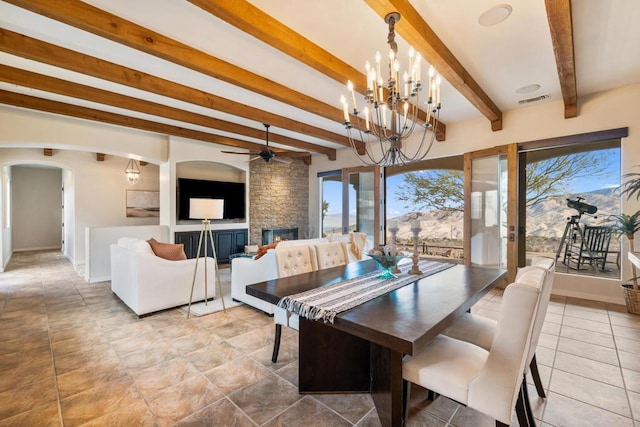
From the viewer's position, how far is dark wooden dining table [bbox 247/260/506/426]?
1337 mm

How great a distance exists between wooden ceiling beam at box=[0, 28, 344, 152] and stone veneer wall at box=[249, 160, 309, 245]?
2663 millimetres

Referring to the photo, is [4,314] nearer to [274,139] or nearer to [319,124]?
[274,139]

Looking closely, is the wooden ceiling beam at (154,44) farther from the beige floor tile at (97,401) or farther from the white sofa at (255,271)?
the beige floor tile at (97,401)

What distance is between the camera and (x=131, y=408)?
185cm

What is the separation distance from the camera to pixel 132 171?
769 cm

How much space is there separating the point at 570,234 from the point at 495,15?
4.56 m

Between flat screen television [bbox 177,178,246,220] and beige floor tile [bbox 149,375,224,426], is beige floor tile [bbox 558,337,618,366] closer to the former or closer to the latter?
beige floor tile [bbox 149,375,224,426]

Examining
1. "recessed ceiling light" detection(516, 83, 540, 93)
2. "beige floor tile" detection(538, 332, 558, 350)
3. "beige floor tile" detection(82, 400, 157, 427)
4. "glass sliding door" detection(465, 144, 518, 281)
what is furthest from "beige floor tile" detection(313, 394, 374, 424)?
"recessed ceiling light" detection(516, 83, 540, 93)

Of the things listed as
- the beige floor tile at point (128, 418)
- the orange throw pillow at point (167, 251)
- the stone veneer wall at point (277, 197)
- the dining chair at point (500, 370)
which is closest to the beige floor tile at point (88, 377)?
the beige floor tile at point (128, 418)

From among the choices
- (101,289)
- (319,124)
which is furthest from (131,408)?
(319,124)

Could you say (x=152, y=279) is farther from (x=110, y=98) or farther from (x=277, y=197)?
(x=277, y=197)

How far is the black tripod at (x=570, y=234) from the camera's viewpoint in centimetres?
489

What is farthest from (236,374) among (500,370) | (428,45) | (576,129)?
(576,129)

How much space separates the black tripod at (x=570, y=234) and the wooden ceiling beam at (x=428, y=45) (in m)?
3.01
